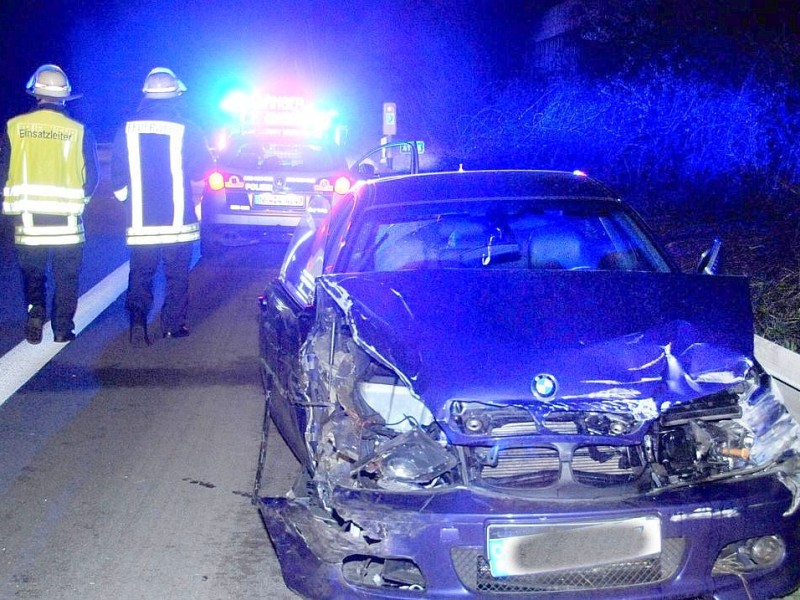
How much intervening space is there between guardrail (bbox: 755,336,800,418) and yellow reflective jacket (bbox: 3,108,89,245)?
208 inches

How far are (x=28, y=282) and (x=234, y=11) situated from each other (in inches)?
2323

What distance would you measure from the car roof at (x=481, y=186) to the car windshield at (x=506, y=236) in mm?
60

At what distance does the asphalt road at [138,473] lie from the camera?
448cm

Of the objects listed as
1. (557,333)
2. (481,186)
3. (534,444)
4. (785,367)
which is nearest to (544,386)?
(534,444)

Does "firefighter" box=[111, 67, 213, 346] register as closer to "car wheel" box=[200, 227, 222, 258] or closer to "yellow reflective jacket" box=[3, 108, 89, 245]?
"yellow reflective jacket" box=[3, 108, 89, 245]

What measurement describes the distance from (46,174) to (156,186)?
84cm

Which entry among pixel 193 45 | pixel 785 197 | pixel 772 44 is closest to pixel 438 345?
pixel 785 197

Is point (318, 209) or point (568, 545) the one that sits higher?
point (318, 209)

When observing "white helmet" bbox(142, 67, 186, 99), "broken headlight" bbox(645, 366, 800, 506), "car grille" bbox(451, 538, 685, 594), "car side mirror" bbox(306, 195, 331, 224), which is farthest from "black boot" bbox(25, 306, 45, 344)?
"broken headlight" bbox(645, 366, 800, 506)

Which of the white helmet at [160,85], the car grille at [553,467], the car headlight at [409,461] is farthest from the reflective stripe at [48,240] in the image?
the car grille at [553,467]

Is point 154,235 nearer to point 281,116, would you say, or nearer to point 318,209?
point 318,209

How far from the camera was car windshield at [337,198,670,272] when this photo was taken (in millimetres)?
5680

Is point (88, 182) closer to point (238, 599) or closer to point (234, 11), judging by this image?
point (238, 599)

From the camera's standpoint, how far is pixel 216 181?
12484mm
